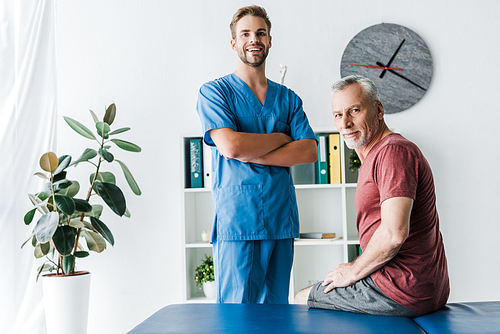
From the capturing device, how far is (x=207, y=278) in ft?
7.82

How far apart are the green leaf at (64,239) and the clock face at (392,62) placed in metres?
1.86

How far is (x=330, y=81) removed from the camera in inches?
105

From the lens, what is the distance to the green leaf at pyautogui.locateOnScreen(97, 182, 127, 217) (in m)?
2.15

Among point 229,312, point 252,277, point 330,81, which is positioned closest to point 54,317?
point 252,277

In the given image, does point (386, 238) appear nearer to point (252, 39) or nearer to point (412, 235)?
point (412, 235)

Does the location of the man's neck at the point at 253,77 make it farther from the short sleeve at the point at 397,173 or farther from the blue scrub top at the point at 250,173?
the short sleeve at the point at 397,173

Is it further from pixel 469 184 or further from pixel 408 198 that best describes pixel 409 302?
pixel 469 184

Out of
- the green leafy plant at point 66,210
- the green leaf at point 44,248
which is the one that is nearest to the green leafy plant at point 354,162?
the green leafy plant at point 66,210

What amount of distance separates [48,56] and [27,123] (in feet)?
1.74

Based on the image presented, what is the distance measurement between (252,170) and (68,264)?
1.24 metres

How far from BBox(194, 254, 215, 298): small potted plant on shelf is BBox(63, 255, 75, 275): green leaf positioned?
0.68m

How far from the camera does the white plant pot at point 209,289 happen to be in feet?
7.79

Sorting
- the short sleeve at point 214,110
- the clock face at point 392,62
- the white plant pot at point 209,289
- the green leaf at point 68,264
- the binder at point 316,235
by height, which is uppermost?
the clock face at point 392,62

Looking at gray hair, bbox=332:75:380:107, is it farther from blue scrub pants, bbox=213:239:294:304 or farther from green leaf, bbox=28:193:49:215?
green leaf, bbox=28:193:49:215
